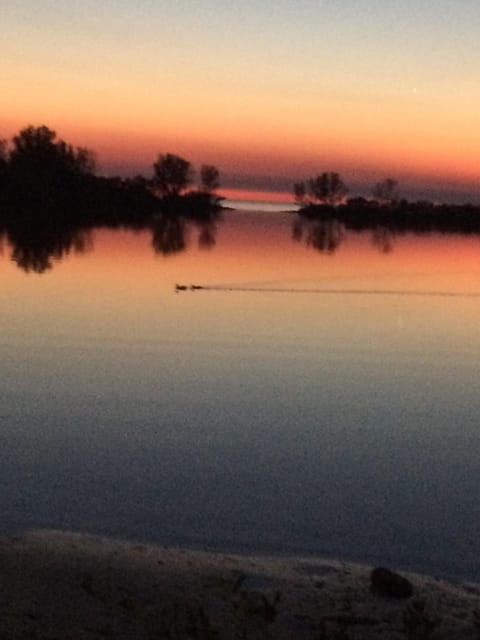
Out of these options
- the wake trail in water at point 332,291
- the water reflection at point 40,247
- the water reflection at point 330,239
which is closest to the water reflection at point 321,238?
the water reflection at point 330,239

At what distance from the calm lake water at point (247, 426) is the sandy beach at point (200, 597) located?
0.58m

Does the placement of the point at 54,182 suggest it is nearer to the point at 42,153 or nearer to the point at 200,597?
the point at 42,153

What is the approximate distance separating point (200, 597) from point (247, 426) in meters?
4.93

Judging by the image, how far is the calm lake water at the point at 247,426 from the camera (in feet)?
24.4

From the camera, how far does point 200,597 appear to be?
5.68 meters

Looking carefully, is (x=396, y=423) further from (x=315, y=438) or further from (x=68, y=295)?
(x=68, y=295)

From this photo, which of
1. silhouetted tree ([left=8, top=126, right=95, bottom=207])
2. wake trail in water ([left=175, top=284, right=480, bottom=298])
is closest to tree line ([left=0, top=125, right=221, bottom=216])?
silhouetted tree ([left=8, top=126, right=95, bottom=207])

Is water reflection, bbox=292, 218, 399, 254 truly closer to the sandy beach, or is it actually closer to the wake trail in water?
the wake trail in water

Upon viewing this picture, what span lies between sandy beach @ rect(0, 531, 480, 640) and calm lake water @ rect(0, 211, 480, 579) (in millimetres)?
579

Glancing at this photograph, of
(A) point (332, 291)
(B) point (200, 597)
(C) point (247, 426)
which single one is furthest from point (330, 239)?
(B) point (200, 597)

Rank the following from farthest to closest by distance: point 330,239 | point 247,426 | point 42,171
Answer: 1. point 42,171
2. point 330,239
3. point 247,426

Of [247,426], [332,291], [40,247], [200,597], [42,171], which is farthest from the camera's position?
[42,171]

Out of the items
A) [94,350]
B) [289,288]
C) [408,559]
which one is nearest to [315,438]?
[408,559]

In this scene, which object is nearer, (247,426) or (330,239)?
A: (247,426)
